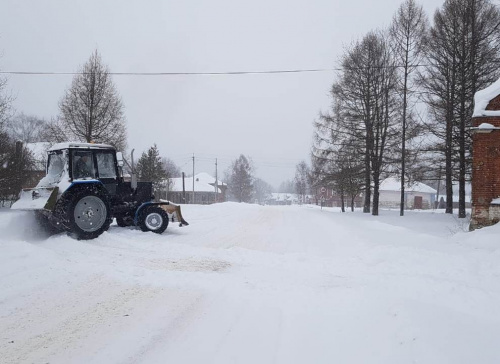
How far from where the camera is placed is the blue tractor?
877 centimetres

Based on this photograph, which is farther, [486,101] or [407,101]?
[407,101]

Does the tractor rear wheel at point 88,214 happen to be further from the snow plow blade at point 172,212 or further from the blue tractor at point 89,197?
the snow plow blade at point 172,212

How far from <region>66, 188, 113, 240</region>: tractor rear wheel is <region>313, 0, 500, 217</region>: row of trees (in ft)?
60.7

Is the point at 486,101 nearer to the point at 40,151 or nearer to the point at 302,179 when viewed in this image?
the point at 40,151

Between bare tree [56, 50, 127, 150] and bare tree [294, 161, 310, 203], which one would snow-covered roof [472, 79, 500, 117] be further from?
bare tree [294, 161, 310, 203]

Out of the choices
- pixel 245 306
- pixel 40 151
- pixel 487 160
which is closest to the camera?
pixel 245 306

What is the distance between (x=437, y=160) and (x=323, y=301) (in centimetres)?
2054

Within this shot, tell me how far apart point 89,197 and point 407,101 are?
20.2 metres

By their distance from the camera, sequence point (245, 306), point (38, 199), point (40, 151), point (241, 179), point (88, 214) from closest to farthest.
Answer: point (245, 306) < point (38, 199) < point (88, 214) < point (40, 151) < point (241, 179)

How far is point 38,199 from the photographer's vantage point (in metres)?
8.70

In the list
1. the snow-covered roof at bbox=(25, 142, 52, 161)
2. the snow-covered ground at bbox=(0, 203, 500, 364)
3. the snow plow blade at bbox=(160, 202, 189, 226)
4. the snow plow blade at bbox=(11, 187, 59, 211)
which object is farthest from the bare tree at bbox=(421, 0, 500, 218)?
the snow-covered roof at bbox=(25, 142, 52, 161)

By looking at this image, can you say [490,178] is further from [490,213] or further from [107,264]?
[107,264]

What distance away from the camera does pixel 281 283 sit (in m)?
5.44

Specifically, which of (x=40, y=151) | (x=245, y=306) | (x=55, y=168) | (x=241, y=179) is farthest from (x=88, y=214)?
(x=241, y=179)
